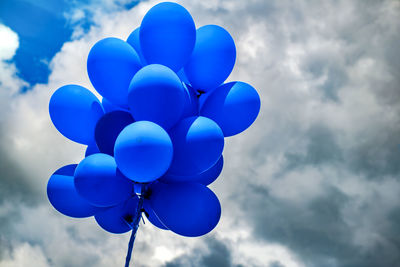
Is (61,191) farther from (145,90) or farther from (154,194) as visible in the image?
(145,90)

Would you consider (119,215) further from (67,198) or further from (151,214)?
(67,198)

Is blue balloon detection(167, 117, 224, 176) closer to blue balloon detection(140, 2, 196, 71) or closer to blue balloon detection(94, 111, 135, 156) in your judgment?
blue balloon detection(94, 111, 135, 156)

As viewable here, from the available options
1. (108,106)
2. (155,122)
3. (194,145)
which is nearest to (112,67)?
(108,106)

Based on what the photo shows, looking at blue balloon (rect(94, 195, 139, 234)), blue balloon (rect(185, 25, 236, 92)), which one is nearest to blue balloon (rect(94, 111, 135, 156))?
blue balloon (rect(94, 195, 139, 234))

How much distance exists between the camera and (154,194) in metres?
4.55

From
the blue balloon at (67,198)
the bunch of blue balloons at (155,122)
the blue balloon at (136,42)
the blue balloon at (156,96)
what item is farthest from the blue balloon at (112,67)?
the blue balloon at (67,198)

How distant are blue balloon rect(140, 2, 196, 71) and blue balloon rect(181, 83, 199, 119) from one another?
1.31 feet

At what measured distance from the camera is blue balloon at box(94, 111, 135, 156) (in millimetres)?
4527

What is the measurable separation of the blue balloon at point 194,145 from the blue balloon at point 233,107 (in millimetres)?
571

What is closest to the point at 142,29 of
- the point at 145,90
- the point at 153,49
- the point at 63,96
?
the point at 153,49

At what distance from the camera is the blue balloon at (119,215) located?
5.06m

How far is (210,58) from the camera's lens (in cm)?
476

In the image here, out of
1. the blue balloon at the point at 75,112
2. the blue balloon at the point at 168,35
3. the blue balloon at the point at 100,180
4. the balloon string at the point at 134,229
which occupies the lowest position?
the balloon string at the point at 134,229

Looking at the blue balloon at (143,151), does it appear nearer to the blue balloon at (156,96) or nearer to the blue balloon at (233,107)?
the blue balloon at (156,96)
